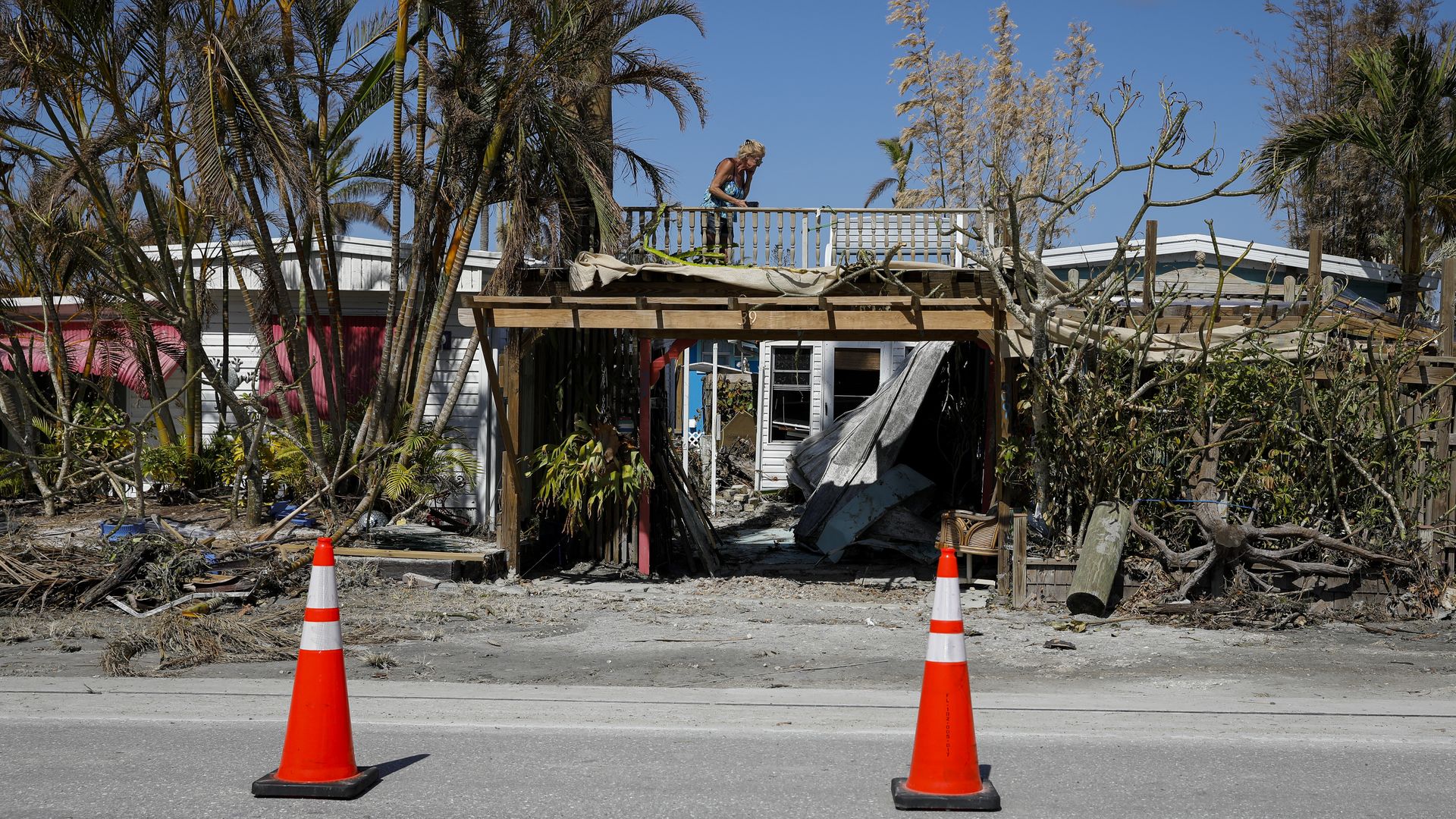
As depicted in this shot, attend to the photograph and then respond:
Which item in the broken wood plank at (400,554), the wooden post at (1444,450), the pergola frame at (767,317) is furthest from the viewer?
the broken wood plank at (400,554)

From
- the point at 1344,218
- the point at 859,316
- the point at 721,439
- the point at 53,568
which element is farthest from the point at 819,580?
the point at 1344,218

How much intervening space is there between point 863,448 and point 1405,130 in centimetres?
991

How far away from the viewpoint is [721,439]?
22.5 meters

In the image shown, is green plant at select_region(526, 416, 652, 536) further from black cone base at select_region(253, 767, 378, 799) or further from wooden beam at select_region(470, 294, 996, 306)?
black cone base at select_region(253, 767, 378, 799)

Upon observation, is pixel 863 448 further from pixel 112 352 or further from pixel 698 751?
pixel 698 751

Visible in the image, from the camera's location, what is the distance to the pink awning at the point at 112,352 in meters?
14.1

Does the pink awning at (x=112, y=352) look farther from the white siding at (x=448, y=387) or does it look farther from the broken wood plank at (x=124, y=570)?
the broken wood plank at (x=124, y=570)

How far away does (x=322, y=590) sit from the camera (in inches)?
168

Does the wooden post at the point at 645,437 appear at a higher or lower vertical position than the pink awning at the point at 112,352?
lower

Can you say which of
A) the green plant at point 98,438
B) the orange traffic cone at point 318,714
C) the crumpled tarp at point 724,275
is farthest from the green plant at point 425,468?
the orange traffic cone at point 318,714

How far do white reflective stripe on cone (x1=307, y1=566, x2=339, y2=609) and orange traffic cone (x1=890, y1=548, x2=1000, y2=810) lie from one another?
7.02 ft

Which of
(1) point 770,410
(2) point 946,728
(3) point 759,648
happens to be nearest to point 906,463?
(1) point 770,410

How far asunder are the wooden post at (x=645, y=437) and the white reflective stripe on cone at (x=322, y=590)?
697cm

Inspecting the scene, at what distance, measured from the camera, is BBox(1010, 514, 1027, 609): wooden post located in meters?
9.40
